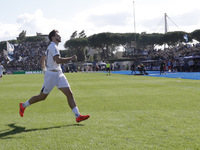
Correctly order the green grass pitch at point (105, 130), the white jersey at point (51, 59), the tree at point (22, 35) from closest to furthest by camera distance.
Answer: the green grass pitch at point (105, 130), the white jersey at point (51, 59), the tree at point (22, 35)

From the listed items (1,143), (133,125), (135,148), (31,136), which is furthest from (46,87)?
(135,148)

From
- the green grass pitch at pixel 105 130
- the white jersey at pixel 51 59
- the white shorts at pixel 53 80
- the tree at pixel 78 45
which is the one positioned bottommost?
the green grass pitch at pixel 105 130

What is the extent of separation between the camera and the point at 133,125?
16.0ft

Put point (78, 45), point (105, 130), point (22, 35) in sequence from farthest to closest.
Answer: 1. point (22, 35)
2. point (78, 45)
3. point (105, 130)

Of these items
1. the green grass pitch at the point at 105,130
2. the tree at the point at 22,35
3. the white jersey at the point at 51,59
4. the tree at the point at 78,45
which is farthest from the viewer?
the tree at the point at 22,35

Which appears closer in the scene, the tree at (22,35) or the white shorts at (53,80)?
the white shorts at (53,80)

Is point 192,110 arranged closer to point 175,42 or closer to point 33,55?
point 33,55

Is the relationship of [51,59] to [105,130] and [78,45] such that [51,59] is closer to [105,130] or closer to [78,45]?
[105,130]

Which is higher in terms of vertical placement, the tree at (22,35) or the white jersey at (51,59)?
the tree at (22,35)

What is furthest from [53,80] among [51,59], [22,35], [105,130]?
[22,35]

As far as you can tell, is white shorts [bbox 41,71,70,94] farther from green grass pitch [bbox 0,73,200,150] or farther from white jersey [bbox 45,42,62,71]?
green grass pitch [bbox 0,73,200,150]

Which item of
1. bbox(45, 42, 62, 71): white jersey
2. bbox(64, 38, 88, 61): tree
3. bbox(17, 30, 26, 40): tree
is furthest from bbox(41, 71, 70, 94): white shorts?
bbox(17, 30, 26, 40): tree

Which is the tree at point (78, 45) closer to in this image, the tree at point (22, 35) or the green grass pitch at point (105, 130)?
the tree at point (22, 35)

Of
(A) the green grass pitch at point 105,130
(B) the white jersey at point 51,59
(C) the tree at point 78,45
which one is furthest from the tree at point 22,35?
(B) the white jersey at point 51,59
